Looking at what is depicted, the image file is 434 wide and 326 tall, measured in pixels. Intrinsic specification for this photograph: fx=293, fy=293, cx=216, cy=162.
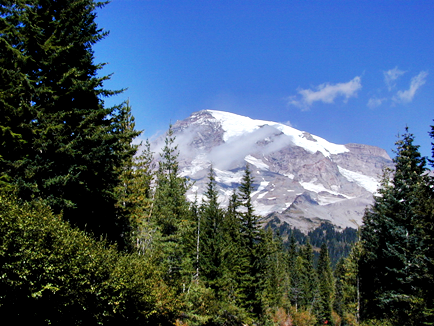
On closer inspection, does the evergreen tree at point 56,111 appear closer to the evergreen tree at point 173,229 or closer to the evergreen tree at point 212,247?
the evergreen tree at point 173,229

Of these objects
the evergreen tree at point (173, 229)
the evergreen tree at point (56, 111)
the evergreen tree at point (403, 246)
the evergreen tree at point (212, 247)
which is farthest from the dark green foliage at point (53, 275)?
the evergreen tree at point (403, 246)

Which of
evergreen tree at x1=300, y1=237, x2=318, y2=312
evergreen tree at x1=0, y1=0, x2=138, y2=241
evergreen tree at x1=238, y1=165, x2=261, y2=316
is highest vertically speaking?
evergreen tree at x1=0, y1=0, x2=138, y2=241

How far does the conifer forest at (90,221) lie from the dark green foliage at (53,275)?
0.04m

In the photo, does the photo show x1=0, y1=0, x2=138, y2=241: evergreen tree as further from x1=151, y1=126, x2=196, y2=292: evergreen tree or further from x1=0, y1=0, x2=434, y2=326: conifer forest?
x1=151, y1=126, x2=196, y2=292: evergreen tree

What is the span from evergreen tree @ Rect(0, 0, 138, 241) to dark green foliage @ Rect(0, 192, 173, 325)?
7.94ft

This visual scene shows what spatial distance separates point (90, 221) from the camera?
17.7 meters

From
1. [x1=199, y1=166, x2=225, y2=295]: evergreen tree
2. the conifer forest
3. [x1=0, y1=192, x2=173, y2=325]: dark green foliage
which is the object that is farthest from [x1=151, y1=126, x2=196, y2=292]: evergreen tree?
[x1=0, y1=192, x2=173, y2=325]: dark green foliage

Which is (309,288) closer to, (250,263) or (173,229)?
(250,263)

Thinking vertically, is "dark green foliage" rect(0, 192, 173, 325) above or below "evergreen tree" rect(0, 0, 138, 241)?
below

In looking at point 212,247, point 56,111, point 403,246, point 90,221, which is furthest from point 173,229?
point 403,246

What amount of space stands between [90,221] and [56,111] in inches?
264

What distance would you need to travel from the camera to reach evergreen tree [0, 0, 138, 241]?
13599mm

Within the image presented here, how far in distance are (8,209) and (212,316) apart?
20610mm

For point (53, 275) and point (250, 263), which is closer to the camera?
point (53, 275)
